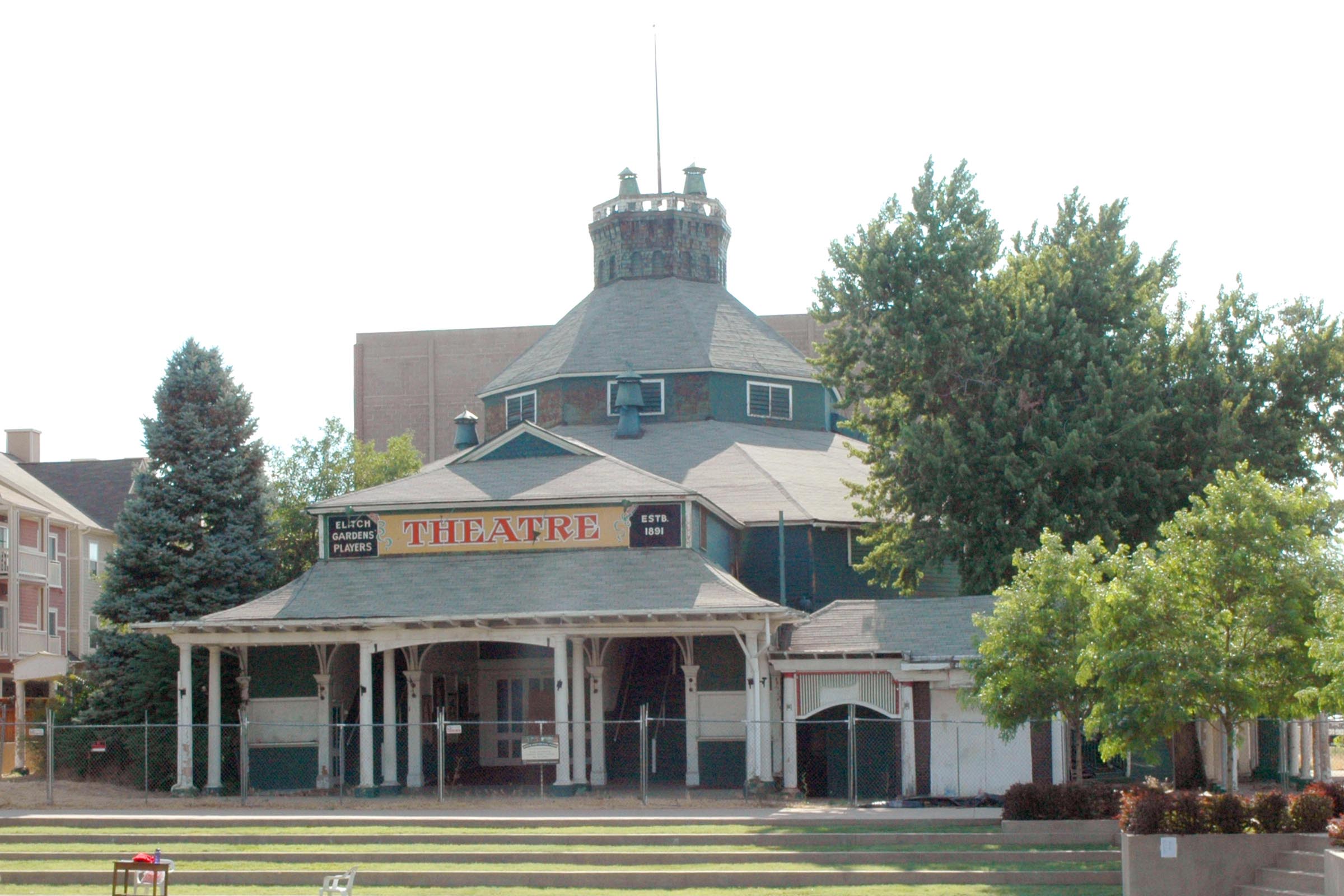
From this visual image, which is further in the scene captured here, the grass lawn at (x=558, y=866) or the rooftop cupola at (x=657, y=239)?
the rooftop cupola at (x=657, y=239)

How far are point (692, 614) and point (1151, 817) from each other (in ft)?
40.5

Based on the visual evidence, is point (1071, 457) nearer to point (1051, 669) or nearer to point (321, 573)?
point (1051, 669)

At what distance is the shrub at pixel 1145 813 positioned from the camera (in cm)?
1933

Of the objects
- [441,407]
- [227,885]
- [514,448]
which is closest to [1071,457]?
[514,448]

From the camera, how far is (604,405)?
148 ft

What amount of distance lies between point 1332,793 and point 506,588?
17291 millimetres

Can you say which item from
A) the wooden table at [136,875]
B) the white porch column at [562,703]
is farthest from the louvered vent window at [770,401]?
the wooden table at [136,875]

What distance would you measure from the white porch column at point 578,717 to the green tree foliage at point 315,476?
1598 cm

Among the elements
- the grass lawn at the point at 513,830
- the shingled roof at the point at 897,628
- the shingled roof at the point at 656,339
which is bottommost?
the grass lawn at the point at 513,830

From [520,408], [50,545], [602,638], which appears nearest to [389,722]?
[602,638]

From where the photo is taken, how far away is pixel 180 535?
3819 cm

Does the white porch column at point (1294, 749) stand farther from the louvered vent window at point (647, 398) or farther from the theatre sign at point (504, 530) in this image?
the louvered vent window at point (647, 398)

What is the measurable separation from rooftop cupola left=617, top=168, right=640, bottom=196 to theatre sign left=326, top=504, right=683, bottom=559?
20548 millimetres

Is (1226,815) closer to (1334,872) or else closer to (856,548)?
(1334,872)
